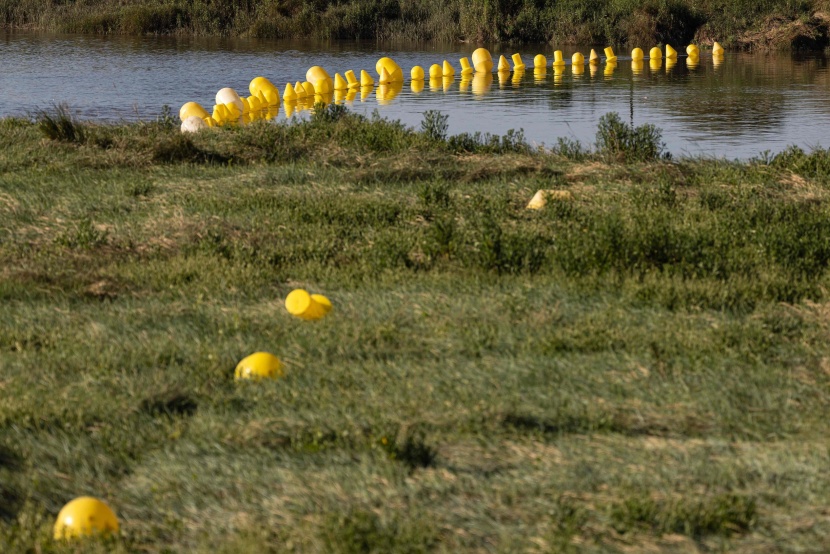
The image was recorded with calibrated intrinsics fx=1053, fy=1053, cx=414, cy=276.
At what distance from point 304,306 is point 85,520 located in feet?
7.18

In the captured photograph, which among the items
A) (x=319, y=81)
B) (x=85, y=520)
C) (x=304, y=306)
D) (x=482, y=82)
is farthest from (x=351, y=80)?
(x=85, y=520)

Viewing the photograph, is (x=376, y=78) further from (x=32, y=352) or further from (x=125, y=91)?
(x=32, y=352)

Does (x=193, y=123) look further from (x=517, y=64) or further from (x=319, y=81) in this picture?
(x=517, y=64)

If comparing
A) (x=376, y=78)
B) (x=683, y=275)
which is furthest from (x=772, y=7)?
(x=683, y=275)

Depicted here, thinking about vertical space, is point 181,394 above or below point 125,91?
below

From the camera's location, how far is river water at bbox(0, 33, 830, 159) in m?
13.8

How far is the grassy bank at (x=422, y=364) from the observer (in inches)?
136

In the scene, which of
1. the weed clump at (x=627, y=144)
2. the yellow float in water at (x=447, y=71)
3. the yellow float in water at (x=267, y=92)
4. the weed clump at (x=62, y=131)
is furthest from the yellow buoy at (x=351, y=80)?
the weed clump at (x=627, y=144)

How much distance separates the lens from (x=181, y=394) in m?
4.42

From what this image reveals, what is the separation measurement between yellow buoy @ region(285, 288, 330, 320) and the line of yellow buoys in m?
6.54

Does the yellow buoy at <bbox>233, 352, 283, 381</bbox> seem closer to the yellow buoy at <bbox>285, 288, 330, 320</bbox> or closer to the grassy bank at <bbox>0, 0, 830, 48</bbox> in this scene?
the yellow buoy at <bbox>285, 288, 330, 320</bbox>

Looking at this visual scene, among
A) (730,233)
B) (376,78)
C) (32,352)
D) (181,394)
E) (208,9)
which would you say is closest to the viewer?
(181,394)

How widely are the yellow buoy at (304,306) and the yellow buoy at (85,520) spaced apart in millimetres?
2084

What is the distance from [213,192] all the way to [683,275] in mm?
3946
